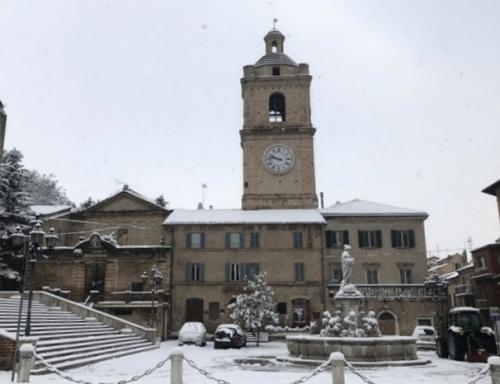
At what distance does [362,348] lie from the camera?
756 inches

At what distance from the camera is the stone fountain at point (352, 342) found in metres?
19.3

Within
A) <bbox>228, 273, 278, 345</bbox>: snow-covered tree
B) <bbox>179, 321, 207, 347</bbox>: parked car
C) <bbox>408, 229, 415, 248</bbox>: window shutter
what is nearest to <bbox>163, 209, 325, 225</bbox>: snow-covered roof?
<bbox>228, 273, 278, 345</bbox>: snow-covered tree

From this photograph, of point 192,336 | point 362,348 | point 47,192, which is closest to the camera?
point 362,348

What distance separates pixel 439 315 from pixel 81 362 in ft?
93.8

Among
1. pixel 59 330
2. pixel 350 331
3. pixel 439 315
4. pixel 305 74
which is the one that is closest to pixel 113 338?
pixel 59 330

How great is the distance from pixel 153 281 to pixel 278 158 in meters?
17.5

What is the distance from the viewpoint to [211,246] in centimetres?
4222

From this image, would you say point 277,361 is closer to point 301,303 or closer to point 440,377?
point 440,377

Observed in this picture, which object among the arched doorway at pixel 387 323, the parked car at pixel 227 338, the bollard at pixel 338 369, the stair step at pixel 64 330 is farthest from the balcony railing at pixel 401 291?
the bollard at pixel 338 369

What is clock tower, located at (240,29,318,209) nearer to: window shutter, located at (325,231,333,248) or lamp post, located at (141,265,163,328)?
window shutter, located at (325,231,333,248)

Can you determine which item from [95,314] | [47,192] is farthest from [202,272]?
[47,192]

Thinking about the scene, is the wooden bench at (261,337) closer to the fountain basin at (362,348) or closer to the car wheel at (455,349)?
the car wheel at (455,349)

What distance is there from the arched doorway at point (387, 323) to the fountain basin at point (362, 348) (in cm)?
1918

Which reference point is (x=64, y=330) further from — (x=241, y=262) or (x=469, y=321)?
(x=241, y=262)
